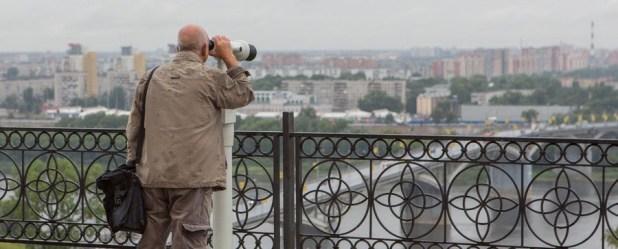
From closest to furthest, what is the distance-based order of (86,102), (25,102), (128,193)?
(128,193)
(25,102)
(86,102)

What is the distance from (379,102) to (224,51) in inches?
3754

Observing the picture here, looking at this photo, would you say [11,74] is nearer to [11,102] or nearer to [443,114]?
[11,102]

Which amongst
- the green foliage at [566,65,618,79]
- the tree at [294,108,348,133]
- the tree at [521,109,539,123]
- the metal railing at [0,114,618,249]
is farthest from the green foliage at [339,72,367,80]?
the metal railing at [0,114,618,249]

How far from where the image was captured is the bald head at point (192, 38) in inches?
165

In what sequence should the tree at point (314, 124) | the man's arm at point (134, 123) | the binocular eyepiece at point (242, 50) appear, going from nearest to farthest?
1. the man's arm at point (134, 123)
2. the binocular eyepiece at point (242, 50)
3. the tree at point (314, 124)

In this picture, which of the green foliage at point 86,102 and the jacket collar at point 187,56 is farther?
the green foliage at point 86,102

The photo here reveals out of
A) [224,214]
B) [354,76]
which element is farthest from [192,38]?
[354,76]

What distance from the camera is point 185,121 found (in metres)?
4.14

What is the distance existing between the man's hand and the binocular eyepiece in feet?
0.07

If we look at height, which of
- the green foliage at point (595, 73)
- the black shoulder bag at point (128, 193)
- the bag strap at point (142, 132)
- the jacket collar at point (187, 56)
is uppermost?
the green foliage at point (595, 73)

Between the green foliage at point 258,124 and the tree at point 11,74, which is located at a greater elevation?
the tree at point 11,74

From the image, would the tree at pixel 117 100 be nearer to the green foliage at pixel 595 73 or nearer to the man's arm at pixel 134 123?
the green foliage at pixel 595 73

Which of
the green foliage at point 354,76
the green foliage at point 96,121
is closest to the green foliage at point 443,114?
the green foliage at point 354,76

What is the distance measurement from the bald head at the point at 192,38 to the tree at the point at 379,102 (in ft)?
299
